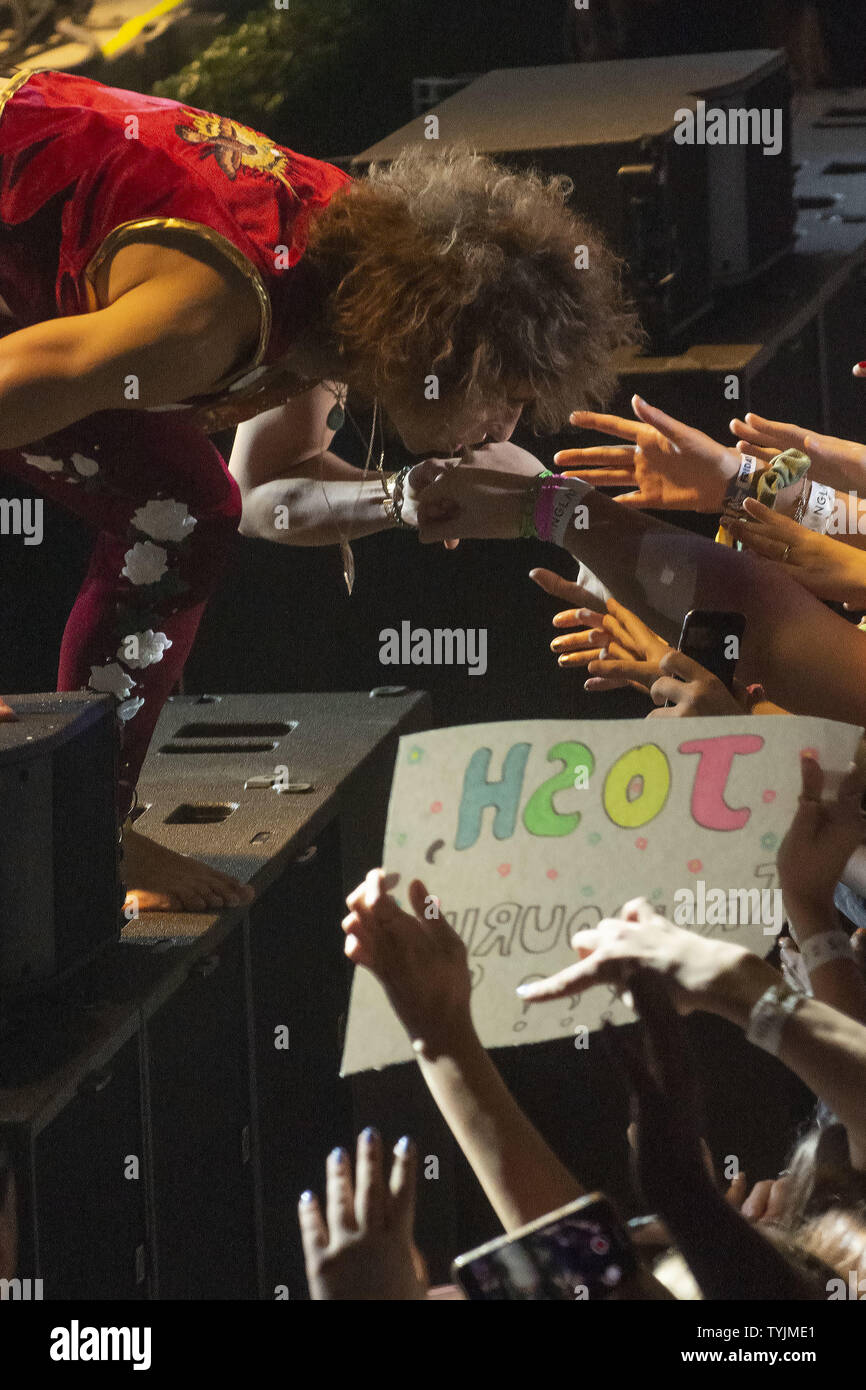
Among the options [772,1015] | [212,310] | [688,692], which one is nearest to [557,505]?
[688,692]

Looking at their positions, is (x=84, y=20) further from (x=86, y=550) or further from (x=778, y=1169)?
(x=778, y=1169)

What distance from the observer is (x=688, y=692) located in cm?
118

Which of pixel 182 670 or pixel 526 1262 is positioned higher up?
pixel 182 670

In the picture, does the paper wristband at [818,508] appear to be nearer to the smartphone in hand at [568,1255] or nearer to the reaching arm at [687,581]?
the reaching arm at [687,581]

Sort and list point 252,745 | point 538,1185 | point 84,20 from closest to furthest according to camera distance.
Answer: point 538,1185
point 84,20
point 252,745

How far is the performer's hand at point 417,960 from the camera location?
3.77 feet

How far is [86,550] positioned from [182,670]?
132 mm

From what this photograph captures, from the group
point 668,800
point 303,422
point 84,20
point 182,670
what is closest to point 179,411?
point 303,422

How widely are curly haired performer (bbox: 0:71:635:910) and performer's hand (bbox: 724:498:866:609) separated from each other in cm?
17

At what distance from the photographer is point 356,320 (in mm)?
1110

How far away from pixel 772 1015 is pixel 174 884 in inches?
18.4

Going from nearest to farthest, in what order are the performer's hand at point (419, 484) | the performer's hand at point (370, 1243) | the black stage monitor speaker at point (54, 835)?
the black stage monitor speaker at point (54, 835) → the performer's hand at point (370, 1243) → the performer's hand at point (419, 484)

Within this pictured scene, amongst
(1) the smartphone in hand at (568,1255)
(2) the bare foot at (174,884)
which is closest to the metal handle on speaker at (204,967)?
(2) the bare foot at (174,884)

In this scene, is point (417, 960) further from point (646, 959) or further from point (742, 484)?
point (742, 484)
